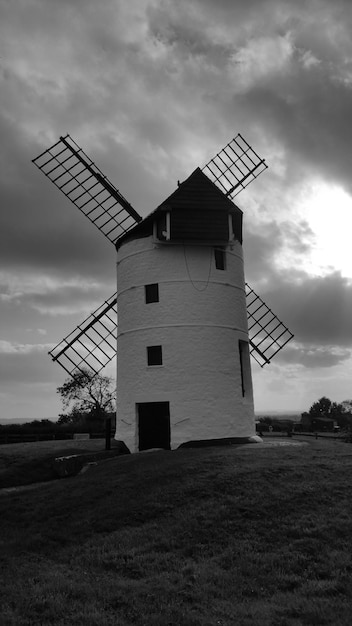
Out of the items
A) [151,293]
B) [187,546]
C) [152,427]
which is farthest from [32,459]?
[187,546]

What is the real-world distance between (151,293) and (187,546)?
50.9ft

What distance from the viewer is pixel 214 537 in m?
12.1

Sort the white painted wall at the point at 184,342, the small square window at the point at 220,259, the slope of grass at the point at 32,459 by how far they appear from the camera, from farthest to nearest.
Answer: the small square window at the point at 220,259
the white painted wall at the point at 184,342
the slope of grass at the point at 32,459

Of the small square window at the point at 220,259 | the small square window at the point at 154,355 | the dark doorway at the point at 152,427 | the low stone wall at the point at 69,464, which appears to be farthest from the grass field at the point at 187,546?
the small square window at the point at 220,259

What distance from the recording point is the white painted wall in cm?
2412

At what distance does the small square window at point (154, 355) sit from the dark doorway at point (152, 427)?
2.02 metres

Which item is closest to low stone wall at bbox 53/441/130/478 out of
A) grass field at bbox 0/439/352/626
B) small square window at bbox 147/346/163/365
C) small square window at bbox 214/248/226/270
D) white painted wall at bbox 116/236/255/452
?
grass field at bbox 0/439/352/626

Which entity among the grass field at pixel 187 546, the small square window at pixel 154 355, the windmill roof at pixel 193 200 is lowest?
the grass field at pixel 187 546

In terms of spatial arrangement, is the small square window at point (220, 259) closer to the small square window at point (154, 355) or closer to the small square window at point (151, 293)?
the small square window at point (151, 293)

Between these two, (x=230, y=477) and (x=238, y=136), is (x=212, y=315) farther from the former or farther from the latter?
(x=238, y=136)

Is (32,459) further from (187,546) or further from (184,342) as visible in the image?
(187,546)

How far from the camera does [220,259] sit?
26672 millimetres

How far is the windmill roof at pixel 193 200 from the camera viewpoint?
83.7 ft

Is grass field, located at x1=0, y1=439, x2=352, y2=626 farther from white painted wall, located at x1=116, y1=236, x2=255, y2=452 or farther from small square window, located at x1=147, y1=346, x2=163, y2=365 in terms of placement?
small square window, located at x1=147, y1=346, x2=163, y2=365
